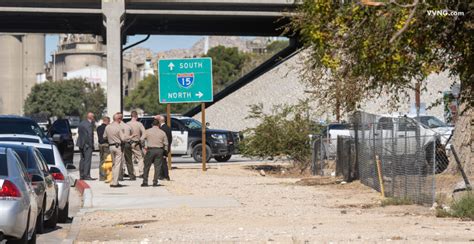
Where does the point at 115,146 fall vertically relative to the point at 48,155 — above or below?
above

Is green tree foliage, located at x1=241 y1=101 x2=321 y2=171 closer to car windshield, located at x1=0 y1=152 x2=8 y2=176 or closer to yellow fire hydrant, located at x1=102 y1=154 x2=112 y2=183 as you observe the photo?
yellow fire hydrant, located at x1=102 y1=154 x2=112 y2=183

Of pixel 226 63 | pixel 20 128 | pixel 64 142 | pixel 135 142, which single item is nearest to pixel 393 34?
pixel 20 128

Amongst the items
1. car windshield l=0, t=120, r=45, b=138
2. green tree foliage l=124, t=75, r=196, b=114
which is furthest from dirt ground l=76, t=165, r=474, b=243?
green tree foliage l=124, t=75, r=196, b=114

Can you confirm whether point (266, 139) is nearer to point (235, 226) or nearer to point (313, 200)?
point (313, 200)

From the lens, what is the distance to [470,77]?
1516 centimetres

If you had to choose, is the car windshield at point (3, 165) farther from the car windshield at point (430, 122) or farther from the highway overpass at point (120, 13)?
the highway overpass at point (120, 13)

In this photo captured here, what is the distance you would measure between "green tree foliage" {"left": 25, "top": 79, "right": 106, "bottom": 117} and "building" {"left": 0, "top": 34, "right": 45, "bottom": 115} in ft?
48.6

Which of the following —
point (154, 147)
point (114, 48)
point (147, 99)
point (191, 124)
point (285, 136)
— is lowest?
point (154, 147)

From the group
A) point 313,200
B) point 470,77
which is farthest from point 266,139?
point 470,77

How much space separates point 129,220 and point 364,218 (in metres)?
4.04

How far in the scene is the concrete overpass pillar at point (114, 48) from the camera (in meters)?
48.8

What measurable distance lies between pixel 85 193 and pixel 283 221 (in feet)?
25.9

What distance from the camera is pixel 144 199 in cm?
2420

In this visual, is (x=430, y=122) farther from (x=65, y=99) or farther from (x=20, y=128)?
(x=65, y=99)
